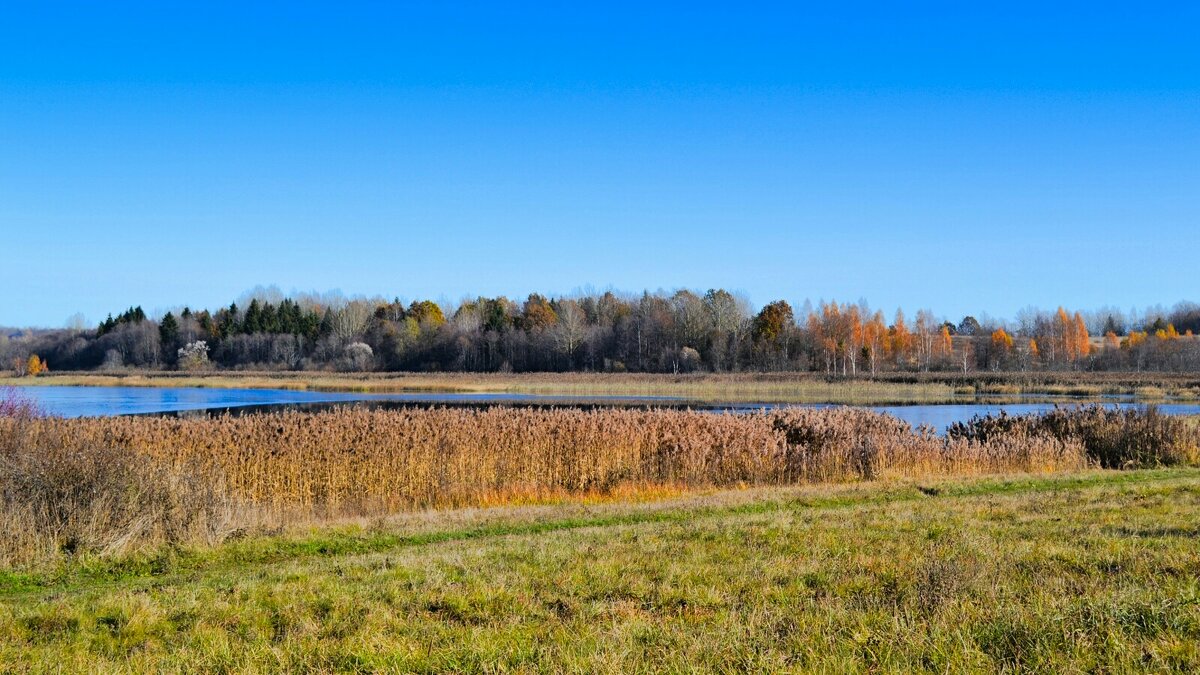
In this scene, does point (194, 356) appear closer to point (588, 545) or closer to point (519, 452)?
point (519, 452)

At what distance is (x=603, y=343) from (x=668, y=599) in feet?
282

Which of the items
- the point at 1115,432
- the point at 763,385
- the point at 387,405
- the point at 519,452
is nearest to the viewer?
the point at 519,452

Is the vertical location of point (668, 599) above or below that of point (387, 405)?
above

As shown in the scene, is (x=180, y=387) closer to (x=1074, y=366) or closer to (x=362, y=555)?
(x=362, y=555)

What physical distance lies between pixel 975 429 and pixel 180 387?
57.7 m

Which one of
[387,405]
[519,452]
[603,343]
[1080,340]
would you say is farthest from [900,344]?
[519,452]

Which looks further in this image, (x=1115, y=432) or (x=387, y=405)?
(x=387, y=405)

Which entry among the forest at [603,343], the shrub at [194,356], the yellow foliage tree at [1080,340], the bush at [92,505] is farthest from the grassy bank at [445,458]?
the shrub at [194,356]

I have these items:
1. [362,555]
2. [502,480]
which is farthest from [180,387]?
[362,555]

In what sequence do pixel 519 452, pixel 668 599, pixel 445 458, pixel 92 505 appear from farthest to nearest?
1. pixel 519 452
2. pixel 445 458
3. pixel 92 505
4. pixel 668 599

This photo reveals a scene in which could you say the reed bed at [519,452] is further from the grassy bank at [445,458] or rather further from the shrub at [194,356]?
the shrub at [194,356]

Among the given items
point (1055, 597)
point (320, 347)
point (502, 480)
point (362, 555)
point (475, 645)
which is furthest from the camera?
point (320, 347)

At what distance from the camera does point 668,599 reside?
6324mm

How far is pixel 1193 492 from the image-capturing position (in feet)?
40.3
